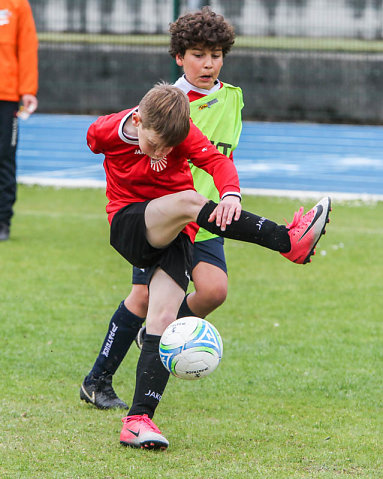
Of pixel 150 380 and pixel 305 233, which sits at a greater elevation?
pixel 305 233

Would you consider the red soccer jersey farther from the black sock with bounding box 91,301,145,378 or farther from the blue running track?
the blue running track

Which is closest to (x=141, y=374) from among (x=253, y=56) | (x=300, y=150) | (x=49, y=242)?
(x=49, y=242)

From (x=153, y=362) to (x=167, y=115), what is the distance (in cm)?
112

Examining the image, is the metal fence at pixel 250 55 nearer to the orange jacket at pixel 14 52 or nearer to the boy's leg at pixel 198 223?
the orange jacket at pixel 14 52

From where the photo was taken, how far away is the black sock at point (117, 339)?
4469 millimetres

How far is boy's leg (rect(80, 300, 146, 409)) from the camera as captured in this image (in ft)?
14.5

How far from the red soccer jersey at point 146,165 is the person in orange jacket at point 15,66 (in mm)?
4687

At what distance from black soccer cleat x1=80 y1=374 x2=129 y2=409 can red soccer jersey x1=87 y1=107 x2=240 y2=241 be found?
89 cm

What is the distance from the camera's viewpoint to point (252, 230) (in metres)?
3.82

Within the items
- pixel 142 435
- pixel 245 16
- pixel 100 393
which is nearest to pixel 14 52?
pixel 100 393

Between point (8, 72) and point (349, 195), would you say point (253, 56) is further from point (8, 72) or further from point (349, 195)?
point (8, 72)

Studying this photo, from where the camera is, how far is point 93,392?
4426mm

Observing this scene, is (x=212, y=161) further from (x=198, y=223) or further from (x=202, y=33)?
(x=202, y=33)

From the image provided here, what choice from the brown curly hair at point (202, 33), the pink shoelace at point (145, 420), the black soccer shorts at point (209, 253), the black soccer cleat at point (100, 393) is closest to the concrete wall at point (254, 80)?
the brown curly hair at point (202, 33)
